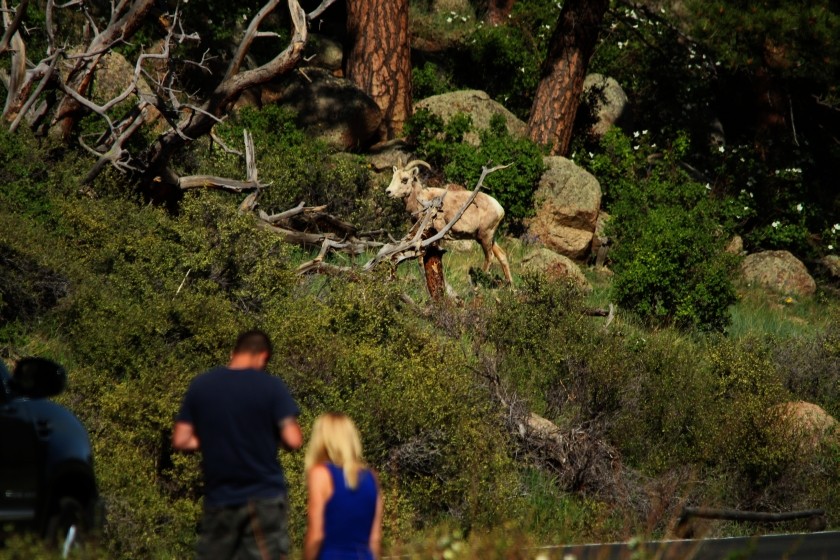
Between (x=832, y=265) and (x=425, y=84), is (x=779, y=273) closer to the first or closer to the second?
(x=832, y=265)

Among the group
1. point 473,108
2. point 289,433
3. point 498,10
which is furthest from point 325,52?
point 289,433

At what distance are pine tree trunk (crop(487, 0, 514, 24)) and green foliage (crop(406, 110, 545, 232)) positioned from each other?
868 centimetres

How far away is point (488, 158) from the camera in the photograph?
80.0 ft

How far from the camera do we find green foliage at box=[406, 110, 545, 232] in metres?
24.2

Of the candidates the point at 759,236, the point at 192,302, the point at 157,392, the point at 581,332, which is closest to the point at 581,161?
the point at 759,236

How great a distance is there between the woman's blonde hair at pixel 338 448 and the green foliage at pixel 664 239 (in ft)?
51.0

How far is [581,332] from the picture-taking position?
1694 cm

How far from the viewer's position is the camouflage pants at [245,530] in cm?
631

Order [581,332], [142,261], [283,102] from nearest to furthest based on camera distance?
1. [142,261]
2. [581,332]
3. [283,102]

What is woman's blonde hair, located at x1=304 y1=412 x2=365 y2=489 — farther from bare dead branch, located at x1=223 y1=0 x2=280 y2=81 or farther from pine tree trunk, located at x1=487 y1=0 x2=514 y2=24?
pine tree trunk, located at x1=487 y1=0 x2=514 y2=24

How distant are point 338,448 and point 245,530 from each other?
855mm

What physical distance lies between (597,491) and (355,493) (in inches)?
347

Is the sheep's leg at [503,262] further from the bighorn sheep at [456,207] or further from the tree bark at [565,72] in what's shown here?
the tree bark at [565,72]

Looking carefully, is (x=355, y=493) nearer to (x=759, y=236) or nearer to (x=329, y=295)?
(x=329, y=295)
